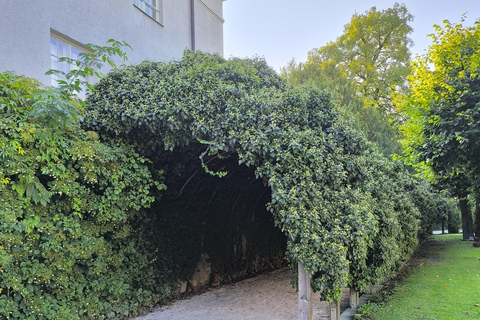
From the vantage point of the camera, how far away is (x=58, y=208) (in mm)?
4301

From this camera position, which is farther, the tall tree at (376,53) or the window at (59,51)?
the tall tree at (376,53)

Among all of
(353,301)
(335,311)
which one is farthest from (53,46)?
(353,301)

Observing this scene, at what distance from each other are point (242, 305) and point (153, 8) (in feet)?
25.7

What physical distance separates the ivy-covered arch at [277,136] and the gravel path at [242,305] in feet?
6.93

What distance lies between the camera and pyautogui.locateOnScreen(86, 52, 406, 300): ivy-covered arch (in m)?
4.32

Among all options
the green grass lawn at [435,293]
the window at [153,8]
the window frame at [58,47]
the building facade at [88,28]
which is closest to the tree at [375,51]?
the green grass lawn at [435,293]

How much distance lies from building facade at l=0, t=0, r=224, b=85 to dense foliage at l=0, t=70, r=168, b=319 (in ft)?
5.39

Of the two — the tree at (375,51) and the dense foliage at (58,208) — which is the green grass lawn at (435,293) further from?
the tree at (375,51)

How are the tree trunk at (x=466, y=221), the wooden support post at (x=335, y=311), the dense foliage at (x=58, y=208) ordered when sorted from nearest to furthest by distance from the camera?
the dense foliage at (x=58, y=208) → the wooden support post at (x=335, y=311) → the tree trunk at (x=466, y=221)

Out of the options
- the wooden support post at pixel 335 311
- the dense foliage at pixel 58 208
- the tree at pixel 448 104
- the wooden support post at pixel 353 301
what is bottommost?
the wooden support post at pixel 353 301

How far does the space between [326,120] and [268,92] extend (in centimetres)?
101

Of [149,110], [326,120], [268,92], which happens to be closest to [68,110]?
[149,110]

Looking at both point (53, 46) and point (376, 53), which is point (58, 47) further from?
point (376, 53)

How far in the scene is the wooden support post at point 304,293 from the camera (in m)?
4.40
